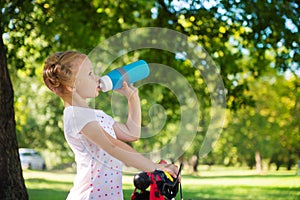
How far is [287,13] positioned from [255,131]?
26.1 meters

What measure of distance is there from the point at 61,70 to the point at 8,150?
3.34 metres

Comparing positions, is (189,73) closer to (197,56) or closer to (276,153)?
(197,56)

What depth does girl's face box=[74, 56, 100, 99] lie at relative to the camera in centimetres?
318

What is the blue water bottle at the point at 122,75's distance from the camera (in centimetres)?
315

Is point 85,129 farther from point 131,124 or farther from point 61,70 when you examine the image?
point 131,124

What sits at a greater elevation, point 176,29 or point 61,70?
point 176,29

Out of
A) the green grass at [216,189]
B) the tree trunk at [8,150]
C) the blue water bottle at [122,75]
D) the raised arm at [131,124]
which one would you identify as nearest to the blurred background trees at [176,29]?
the tree trunk at [8,150]

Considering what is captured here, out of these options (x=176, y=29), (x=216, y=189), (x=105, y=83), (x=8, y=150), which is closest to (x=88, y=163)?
(x=105, y=83)

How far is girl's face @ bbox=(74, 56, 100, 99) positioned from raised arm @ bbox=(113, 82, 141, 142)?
0.27 m

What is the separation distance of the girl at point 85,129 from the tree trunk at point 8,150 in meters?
3.18

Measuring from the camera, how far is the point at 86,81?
320 cm

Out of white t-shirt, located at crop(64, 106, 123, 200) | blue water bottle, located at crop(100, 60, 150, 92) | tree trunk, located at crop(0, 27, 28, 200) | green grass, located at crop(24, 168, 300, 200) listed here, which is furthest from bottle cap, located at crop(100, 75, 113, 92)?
green grass, located at crop(24, 168, 300, 200)

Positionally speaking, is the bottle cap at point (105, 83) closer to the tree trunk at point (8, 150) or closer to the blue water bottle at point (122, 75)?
the blue water bottle at point (122, 75)

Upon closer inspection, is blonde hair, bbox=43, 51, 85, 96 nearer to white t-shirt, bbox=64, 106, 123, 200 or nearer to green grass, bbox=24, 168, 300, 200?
white t-shirt, bbox=64, 106, 123, 200
